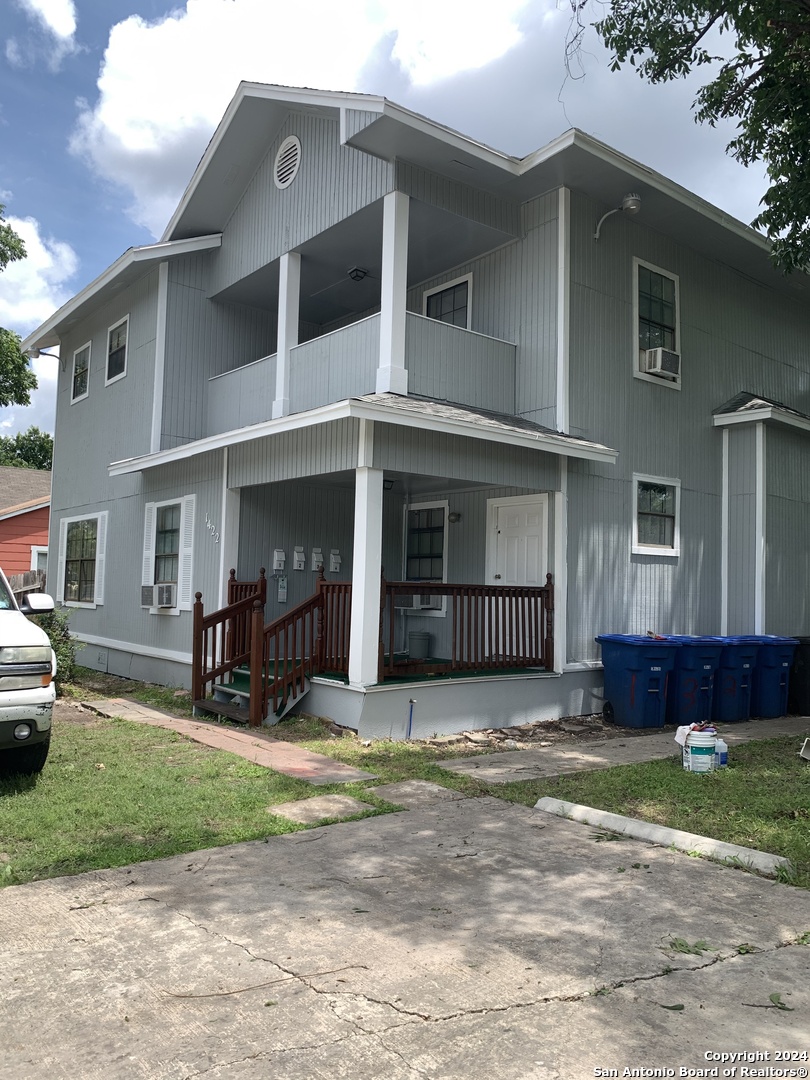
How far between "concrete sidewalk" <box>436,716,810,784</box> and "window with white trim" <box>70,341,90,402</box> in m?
11.5

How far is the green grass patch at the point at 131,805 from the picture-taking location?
5.08 m

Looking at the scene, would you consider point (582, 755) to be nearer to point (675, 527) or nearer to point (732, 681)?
point (732, 681)

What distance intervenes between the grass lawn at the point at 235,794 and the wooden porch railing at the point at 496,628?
3.86 feet

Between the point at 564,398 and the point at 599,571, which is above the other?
the point at 564,398

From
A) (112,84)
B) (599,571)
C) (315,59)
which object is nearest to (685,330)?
(599,571)

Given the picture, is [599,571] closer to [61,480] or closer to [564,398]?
[564,398]

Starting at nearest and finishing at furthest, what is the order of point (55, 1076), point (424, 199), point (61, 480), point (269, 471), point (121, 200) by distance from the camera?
1. point (55, 1076)
2. point (424, 199)
3. point (269, 471)
4. point (61, 480)
5. point (121, 200)

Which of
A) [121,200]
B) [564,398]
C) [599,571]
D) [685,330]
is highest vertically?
[121,200]

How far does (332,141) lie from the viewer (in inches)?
432

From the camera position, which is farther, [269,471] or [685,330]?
[685,330]

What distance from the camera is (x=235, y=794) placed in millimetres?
6480

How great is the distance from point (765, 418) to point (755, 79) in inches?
178

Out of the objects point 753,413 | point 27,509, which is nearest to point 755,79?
point 753,413

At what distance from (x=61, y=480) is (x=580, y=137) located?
12144mm
